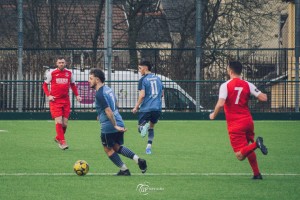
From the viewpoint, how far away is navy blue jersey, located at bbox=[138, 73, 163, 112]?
1745 cm

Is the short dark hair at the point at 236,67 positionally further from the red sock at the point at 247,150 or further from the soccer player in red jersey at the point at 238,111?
the red sock at the point at 247,150

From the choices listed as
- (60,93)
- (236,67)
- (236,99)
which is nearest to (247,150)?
(236,99)

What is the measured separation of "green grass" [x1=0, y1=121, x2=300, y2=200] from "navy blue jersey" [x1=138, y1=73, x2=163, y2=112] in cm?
92

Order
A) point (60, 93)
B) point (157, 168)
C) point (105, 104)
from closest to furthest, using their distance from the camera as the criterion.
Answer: point (105, 104)
point (157, 168)
point (60, 93)

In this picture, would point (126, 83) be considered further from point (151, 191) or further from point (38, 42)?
point (151, 191)

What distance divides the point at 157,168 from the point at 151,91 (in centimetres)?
357

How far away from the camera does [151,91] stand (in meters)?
17.5

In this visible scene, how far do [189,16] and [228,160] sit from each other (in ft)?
71.1

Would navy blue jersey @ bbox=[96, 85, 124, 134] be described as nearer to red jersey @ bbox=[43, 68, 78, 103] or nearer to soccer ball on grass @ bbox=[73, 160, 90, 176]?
soccer ball on grass @ bbox=[73, 160, 90, 176]

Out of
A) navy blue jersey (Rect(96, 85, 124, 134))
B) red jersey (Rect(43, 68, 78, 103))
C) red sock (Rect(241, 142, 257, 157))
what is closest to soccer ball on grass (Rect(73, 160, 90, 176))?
navy blue jersey (Rect(96, 85, 124, 134))

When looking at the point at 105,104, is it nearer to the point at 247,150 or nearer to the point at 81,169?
the point at 81,169

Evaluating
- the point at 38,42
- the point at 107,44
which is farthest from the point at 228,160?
the point at 38,42

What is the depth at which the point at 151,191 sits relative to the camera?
1119cm

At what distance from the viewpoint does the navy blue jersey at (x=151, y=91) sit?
17453 millimetres
